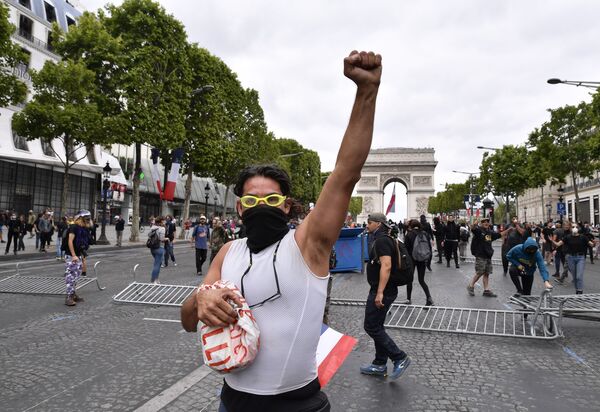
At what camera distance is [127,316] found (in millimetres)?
7117

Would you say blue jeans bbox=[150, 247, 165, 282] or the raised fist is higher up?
the raised fist

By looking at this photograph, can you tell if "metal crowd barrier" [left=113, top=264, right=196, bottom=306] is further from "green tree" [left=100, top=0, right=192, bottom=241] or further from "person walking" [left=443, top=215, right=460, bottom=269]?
"green tree" [left=100, top=0, right=192, bottom=241]

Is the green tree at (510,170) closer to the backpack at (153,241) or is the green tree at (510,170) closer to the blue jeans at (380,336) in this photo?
the backpack at (153,241)

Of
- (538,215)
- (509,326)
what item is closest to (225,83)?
(509,326)

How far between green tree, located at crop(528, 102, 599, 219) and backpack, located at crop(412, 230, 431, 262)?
1098 inches

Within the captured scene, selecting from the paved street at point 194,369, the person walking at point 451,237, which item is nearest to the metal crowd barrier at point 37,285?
the paved street at point 194,369

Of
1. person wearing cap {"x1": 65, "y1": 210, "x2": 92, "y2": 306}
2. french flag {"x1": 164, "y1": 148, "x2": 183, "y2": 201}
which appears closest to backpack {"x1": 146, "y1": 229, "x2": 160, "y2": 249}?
person wearing cap {"x1": 65, "y1": 210, "x2": 92, "y2": 306}

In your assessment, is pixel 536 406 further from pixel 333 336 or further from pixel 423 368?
pixel 333 336

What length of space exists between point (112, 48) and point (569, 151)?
3059 cm

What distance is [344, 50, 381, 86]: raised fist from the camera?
4.99 feet

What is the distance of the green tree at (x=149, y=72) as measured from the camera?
23.5 metres

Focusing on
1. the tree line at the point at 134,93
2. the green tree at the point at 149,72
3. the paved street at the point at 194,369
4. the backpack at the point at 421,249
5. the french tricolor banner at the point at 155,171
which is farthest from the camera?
the green tree at the point at 149,72

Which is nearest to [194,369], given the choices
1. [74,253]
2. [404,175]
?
[74,253]

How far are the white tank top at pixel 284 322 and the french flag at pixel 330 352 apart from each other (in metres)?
0.27
